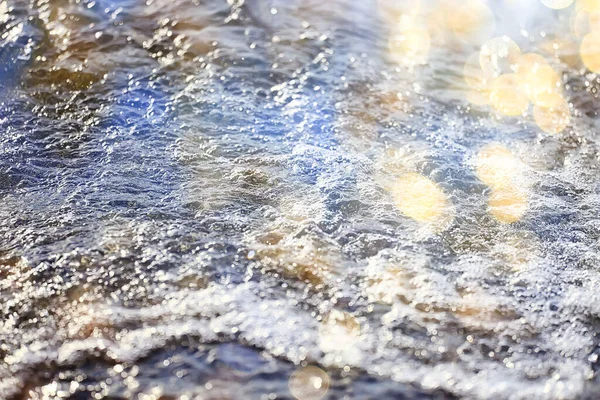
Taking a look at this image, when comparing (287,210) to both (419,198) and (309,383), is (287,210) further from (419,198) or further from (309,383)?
(309,383)

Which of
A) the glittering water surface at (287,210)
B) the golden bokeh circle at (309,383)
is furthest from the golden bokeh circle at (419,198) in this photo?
the golden bokeh circle at (309,383)

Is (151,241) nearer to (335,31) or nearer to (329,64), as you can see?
(329,64)

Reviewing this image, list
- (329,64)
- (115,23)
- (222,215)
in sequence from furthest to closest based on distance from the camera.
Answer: (115,23)
(329,64)
(222,215)

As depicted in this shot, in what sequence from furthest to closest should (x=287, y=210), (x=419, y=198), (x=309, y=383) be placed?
(x=419, y=198) < (x=287, y=210) < (x=309, y=383)

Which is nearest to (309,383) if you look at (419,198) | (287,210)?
(287,210)

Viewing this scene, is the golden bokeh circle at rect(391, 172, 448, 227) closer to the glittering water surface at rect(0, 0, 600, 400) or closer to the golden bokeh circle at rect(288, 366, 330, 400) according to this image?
the glittering water surface at rect(0, 0, 600, 400)

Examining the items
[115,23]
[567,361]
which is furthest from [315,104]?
[567,361]

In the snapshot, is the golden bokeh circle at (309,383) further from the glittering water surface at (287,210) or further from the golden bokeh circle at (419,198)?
the golden bokeh circle at (419,198)

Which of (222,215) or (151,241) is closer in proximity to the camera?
(151,241)
